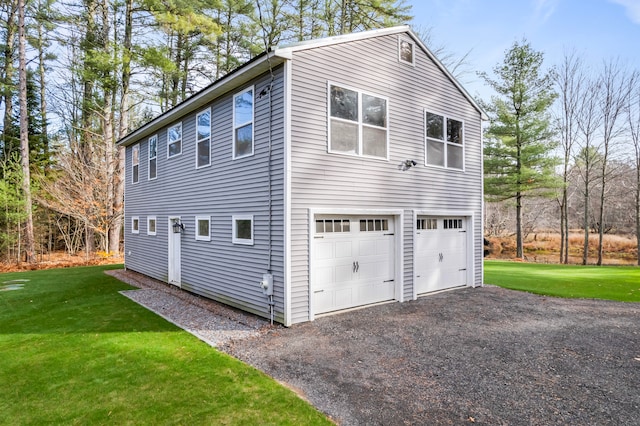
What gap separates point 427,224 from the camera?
853 centimetres

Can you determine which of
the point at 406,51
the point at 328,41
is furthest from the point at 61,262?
the point at 406,51

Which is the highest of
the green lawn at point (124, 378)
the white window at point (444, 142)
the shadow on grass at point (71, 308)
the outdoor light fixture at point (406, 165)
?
the white window at point (444, 142)

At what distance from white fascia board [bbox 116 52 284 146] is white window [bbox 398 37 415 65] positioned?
11.1 feet

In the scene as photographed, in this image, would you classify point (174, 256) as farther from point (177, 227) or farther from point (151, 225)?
point (151, 225)

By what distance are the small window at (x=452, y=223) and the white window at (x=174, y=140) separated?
7.63 meters

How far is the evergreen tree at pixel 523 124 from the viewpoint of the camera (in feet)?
60.9

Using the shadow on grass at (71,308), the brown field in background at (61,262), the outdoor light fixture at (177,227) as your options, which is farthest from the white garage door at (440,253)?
the brown field in background at (61,262)

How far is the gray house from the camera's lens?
20.1ft

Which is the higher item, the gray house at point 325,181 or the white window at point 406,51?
the white window at point 406,51

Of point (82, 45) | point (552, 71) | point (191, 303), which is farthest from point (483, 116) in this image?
point (82, 45)

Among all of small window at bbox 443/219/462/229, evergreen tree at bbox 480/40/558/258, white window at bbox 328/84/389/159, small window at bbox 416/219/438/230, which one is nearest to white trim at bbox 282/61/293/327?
white window at bbox 328/84/389/159

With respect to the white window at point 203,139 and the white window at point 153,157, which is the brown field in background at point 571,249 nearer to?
the white window at point 203,139

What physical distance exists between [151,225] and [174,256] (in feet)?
7.45

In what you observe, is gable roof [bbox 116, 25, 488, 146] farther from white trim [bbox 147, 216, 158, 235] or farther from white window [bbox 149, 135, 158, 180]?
white trim [bbox 147, 216, 158, 235]
